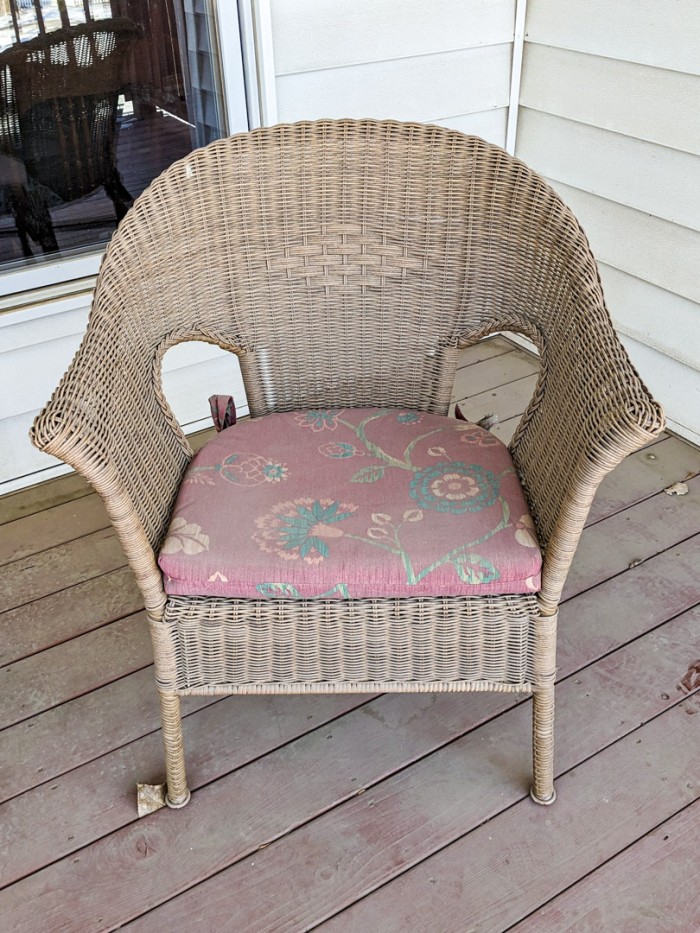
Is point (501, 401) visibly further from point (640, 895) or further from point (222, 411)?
point (640, 895)

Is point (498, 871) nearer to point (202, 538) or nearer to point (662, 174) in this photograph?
point (202, 538)

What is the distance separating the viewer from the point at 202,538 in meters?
1.19

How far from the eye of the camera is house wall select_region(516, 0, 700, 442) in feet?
6.11

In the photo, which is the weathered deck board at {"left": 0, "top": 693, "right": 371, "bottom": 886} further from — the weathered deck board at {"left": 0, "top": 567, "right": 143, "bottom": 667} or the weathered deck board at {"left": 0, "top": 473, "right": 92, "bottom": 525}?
the weathered deck board at {"left": 0, "top": 473, "right": 92, "bottom": 525}

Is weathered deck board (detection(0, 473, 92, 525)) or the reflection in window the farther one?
weathered deck board (detection(0, 473, 92, 525))

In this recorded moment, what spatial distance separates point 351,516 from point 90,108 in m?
1.04

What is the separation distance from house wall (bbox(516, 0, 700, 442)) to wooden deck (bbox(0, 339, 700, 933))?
61 centimetres

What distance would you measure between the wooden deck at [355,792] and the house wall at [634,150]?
0.61m

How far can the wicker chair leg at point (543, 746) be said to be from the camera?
1266mm

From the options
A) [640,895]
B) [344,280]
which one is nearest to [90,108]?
[344,280]

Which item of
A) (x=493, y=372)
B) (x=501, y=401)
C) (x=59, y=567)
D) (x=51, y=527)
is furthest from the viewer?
(x=493, y=372)

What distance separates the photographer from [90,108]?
1.72 m

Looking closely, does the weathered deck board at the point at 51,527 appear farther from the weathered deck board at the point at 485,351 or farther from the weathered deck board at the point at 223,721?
the weathered deck board at the point at 485,351

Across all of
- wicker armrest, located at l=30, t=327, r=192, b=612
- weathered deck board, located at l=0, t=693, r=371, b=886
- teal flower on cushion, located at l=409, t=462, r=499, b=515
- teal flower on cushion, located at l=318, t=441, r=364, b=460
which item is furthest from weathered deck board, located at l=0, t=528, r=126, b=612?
teal flower on cushion, located at l=409, t=462, r=499, b=515
